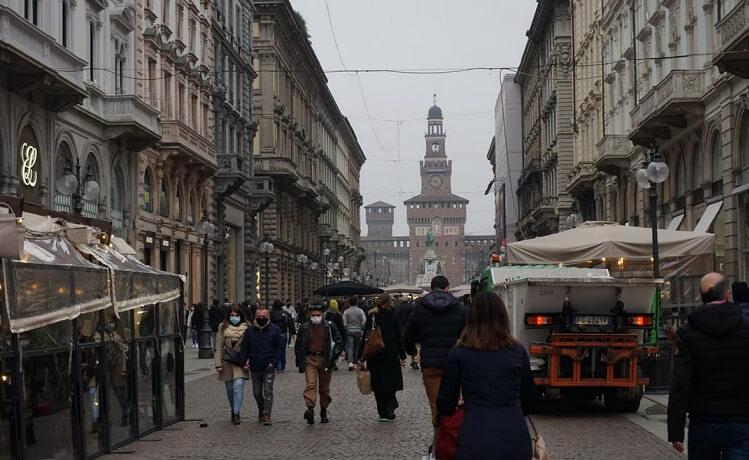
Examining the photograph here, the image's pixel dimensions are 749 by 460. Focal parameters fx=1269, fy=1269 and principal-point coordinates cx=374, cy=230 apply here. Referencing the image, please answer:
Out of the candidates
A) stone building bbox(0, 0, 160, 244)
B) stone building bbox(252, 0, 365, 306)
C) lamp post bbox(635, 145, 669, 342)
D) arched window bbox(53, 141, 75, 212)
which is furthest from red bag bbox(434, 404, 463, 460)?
stone building bbox(252, 0, 365, 306)

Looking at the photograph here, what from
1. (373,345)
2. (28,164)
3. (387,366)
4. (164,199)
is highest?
(164,199)

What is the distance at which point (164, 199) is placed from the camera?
4503 centimetres

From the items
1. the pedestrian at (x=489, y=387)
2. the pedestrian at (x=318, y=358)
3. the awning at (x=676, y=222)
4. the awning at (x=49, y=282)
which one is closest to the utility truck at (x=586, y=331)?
the pedestrian at (x=318, y=358)

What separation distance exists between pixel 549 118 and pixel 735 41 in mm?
45009

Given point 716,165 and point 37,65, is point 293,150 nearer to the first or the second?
point 716,165

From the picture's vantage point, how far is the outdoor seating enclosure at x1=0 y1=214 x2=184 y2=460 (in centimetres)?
1110

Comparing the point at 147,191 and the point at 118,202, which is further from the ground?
the point at 147,191

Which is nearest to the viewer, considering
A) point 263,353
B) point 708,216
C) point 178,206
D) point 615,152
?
point 263,353

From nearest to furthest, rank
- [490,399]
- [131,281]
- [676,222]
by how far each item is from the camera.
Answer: [490,399]
[131,281]
[676,222]

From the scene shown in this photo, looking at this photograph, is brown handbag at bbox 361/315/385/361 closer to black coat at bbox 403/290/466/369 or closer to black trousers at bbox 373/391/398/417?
black trousers at bbox 373/391/398/417

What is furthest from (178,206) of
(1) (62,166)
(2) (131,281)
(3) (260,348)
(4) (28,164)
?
(2) (131,281)

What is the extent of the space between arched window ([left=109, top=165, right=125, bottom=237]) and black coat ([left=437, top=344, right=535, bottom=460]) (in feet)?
105

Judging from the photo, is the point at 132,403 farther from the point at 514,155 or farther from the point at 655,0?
the point at 514,155

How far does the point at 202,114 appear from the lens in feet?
169
